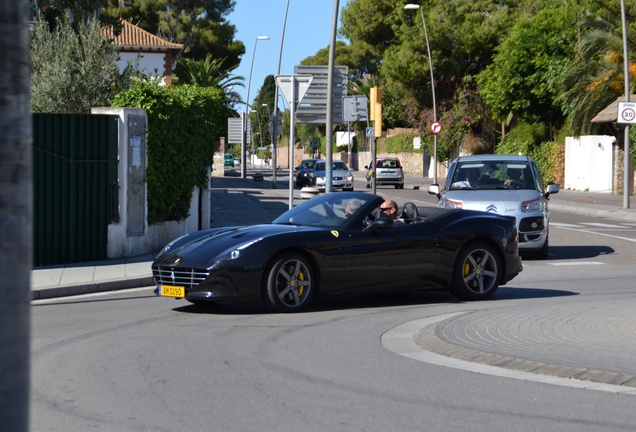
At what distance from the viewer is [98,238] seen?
1505 cm

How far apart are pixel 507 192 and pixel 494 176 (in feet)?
2.31

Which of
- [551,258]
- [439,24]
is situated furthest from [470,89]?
[551,258]

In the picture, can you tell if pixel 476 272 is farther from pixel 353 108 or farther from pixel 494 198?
pixel 353 108

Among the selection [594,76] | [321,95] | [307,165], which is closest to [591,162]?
[594,76]

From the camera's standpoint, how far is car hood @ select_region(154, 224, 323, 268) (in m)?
9.66

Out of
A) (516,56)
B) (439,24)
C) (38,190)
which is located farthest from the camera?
(439,24)

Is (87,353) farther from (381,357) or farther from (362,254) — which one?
(362,254)

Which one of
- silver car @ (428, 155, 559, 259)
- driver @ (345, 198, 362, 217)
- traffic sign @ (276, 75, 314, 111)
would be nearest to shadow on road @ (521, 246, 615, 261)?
silver car @ (428, 155, 559, 259)

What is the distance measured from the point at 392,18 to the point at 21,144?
216ft

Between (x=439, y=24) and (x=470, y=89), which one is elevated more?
(x=439, y=24)

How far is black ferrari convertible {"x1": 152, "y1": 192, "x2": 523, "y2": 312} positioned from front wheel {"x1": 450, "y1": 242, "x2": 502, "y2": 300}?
1 centimetres

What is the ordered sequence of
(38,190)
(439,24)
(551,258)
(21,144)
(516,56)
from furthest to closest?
(439,24)
(516,56)
(551,258)
(38,190)
(21,144)

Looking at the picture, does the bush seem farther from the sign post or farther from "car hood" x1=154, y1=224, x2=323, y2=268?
"car hood" x1=154, y1=224, x2=323, y2=268

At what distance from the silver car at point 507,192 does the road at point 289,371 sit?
4.21 meters
